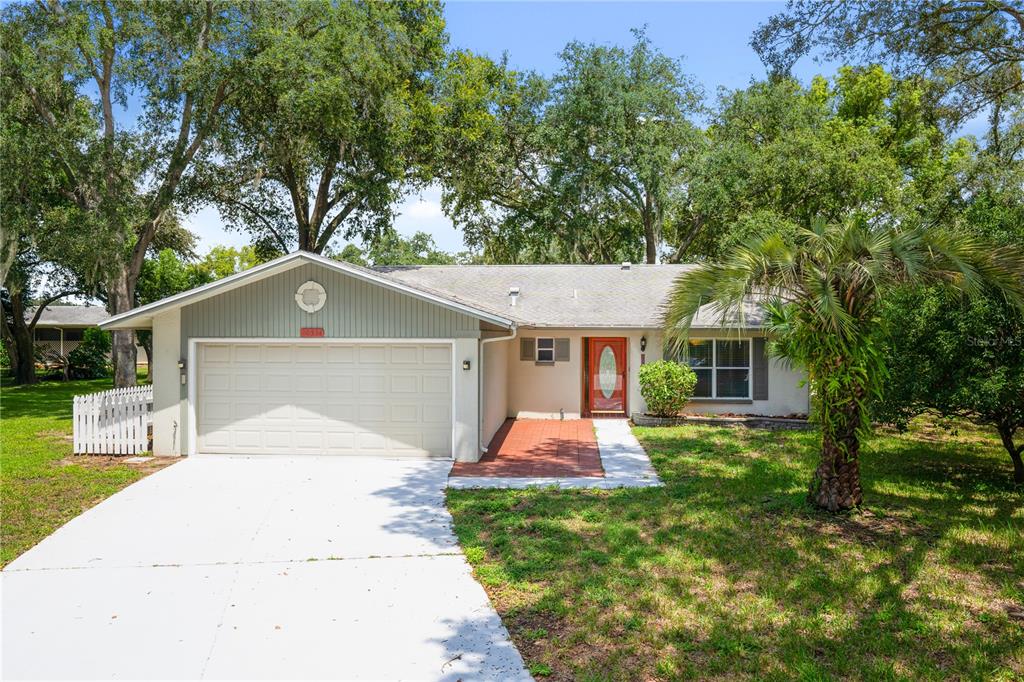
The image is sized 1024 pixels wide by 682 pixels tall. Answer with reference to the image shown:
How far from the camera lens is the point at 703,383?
1556 cm

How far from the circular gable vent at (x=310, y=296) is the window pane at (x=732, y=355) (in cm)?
946

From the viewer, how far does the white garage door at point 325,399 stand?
36.1 feet

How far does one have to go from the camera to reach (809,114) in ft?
81.1

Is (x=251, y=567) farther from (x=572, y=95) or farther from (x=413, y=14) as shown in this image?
(x=572, y=95)

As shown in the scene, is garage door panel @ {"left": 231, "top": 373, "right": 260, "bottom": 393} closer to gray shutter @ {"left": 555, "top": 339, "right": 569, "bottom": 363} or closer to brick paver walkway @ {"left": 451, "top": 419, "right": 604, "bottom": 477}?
brick paver walkway @ {"left": 451, "top": 419, "right": 604, "bottom": 477}

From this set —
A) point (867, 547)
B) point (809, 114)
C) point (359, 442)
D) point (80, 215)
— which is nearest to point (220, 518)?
point (359, 442)

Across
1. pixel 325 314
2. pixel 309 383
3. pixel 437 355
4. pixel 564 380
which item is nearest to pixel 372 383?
pixel 309 383

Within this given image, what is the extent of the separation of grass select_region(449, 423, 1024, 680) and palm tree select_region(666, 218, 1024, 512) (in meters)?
1.10

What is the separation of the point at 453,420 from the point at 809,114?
21170 millimetres

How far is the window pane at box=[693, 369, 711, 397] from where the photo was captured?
15539 mm

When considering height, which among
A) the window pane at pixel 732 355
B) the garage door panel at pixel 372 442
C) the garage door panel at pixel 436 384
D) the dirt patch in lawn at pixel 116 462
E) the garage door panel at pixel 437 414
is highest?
the window pane at pixel 732 355

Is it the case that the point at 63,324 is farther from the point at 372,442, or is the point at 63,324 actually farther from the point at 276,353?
the point at 372,442

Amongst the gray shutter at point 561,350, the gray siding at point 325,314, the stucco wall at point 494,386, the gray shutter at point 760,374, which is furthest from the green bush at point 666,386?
the gray siding at point 325,314

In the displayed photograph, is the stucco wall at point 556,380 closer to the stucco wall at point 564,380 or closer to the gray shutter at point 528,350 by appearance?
the stucco wall at point 564,380
